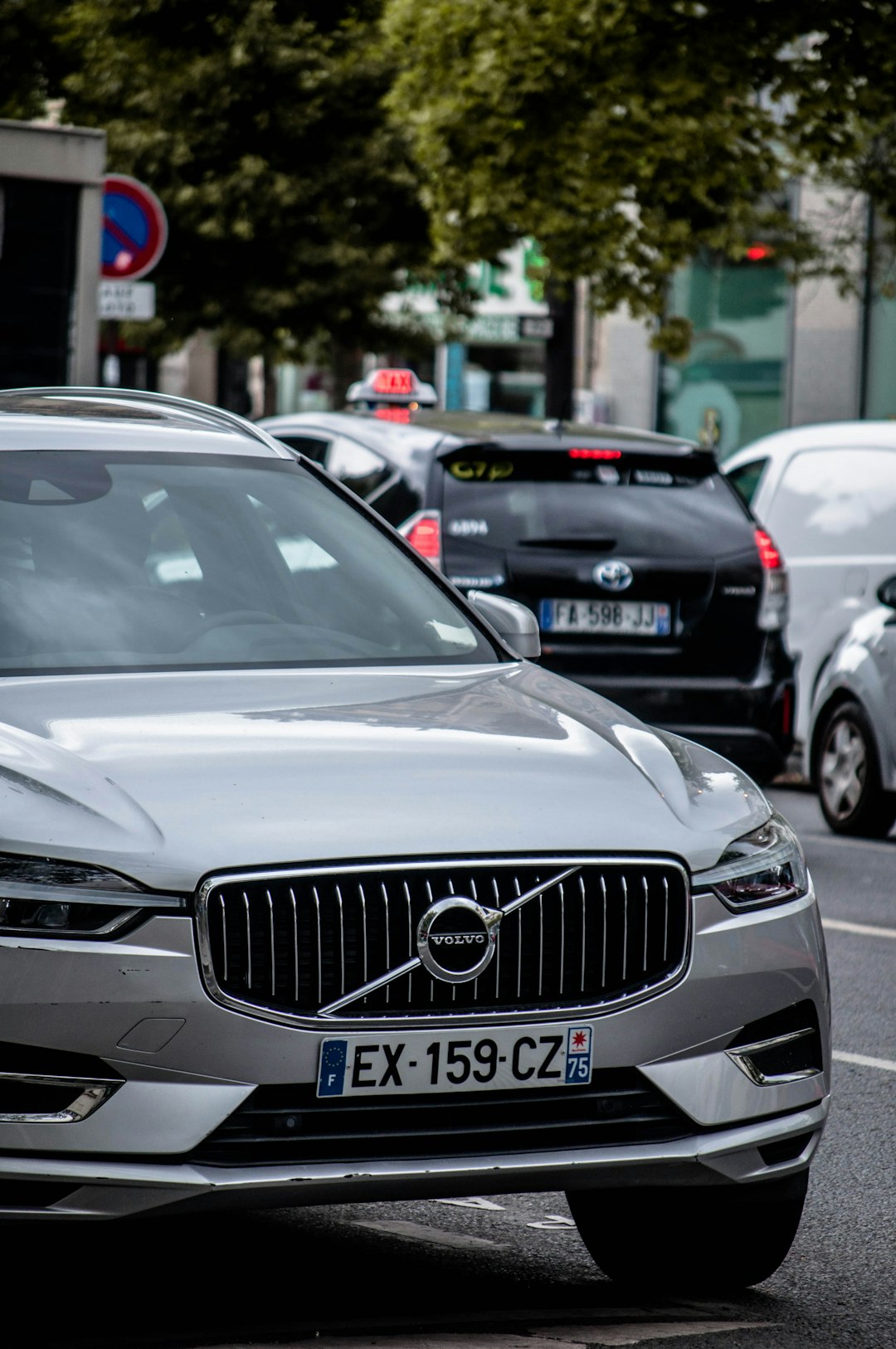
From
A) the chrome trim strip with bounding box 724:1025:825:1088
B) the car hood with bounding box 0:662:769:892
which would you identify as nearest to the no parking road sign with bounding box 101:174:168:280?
the car hood with bounding box 0:662:769:892

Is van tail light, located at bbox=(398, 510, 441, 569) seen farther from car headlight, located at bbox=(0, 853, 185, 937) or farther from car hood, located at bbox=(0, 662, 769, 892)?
car headlight, located at bbox=(0, 853, 185, 937)

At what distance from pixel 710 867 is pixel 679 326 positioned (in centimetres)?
1702

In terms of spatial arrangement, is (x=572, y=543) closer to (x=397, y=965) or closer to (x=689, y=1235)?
(x=689, y=1235)

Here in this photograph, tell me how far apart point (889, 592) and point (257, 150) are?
15952 millimetres

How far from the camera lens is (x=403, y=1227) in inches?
195

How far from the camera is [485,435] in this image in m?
9.88

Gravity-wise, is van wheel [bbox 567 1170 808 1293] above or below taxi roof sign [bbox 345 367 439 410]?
below

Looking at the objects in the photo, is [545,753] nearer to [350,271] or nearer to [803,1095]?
[803,1095]

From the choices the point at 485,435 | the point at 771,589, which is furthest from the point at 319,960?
the point at 771,589

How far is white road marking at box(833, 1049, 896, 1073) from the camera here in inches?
260

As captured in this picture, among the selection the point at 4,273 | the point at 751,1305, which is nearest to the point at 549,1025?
the point at 751,1305

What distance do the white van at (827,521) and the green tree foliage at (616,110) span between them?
4.06m

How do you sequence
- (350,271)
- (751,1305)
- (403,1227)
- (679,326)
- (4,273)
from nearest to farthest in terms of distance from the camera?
(751,1305) < (403,1227) < (4,273) < (679,326) < (350,271)

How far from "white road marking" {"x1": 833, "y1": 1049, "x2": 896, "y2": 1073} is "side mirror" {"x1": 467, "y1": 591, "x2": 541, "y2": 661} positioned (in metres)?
1.87
